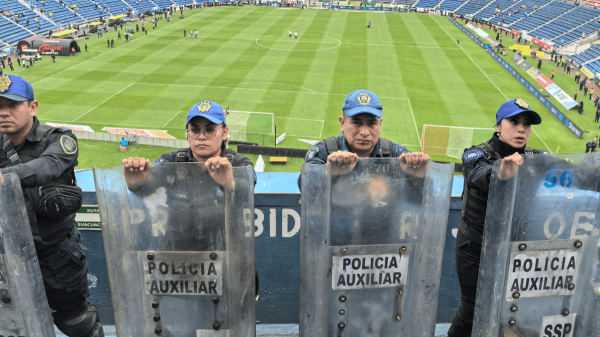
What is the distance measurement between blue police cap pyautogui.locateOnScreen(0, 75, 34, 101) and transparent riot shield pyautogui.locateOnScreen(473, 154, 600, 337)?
330 cm

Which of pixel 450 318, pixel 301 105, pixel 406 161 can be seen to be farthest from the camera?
pixel 301 105

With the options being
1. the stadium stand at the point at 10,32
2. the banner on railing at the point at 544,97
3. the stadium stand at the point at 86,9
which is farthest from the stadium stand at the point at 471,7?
the stadium stand at the point at 10,32

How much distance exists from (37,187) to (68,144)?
1.22 ft

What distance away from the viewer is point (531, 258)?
9.79 ft

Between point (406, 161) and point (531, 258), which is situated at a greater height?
point (406, 161)

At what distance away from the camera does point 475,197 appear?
12.2ft

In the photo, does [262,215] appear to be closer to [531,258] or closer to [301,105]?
[531,258]

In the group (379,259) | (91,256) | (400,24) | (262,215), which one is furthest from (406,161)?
(400,24)

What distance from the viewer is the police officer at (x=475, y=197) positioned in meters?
3.71

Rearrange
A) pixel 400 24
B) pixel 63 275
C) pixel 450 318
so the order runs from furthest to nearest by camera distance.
A: 1. pixel 400 24
2. pixel 450 318
3. pixel 63 275

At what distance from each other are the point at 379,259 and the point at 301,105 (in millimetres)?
28402

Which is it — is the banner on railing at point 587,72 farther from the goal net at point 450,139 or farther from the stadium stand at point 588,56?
the goal net at point 450,139

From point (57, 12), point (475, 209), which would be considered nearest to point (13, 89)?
point (475, 209)

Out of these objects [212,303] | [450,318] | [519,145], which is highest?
[519,145]
